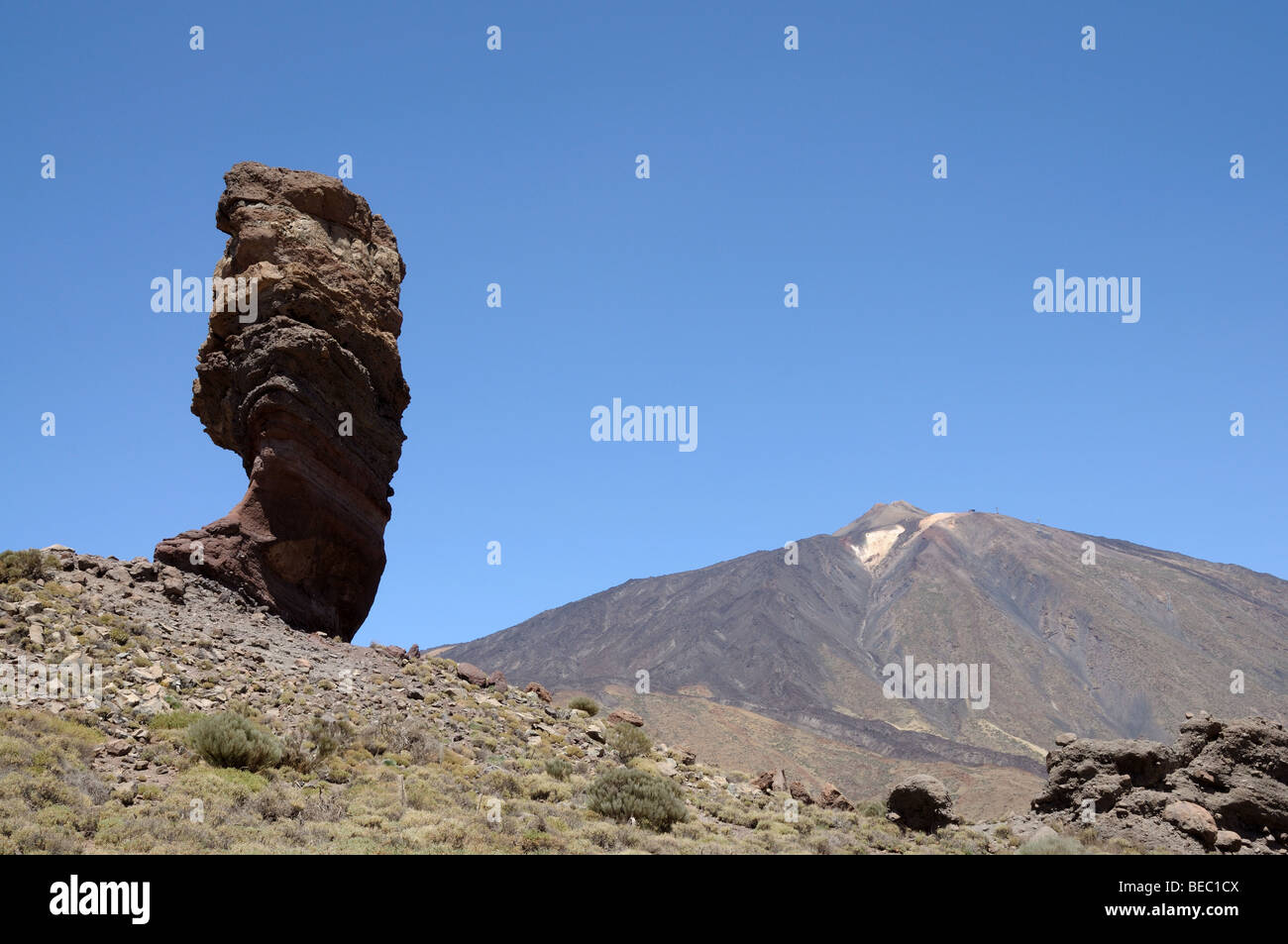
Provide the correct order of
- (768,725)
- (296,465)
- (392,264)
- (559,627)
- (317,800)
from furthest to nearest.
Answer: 1. (559,627)
2. (768,725)
3. (392,264)
4. (296,465)
5. (317,800)

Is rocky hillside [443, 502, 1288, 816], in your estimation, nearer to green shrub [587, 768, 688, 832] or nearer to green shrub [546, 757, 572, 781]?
green shrub [546, 757, 572, 781]

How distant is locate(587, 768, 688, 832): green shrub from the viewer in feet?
50.5

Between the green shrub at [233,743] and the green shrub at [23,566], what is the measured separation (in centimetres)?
649

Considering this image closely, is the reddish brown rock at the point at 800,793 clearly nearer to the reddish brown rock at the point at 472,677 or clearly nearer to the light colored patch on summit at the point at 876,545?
the reddish brown rock at the point at 472,677

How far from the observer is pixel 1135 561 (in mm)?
156625

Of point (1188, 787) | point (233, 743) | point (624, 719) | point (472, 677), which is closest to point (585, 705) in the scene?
point (624, 719)

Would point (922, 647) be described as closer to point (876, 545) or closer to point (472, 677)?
point (876, 545)

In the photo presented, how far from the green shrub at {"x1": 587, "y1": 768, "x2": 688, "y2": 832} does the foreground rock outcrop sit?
7283 mm

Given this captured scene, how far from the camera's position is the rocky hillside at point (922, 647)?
78750mm

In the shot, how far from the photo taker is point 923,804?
18.6 meters
